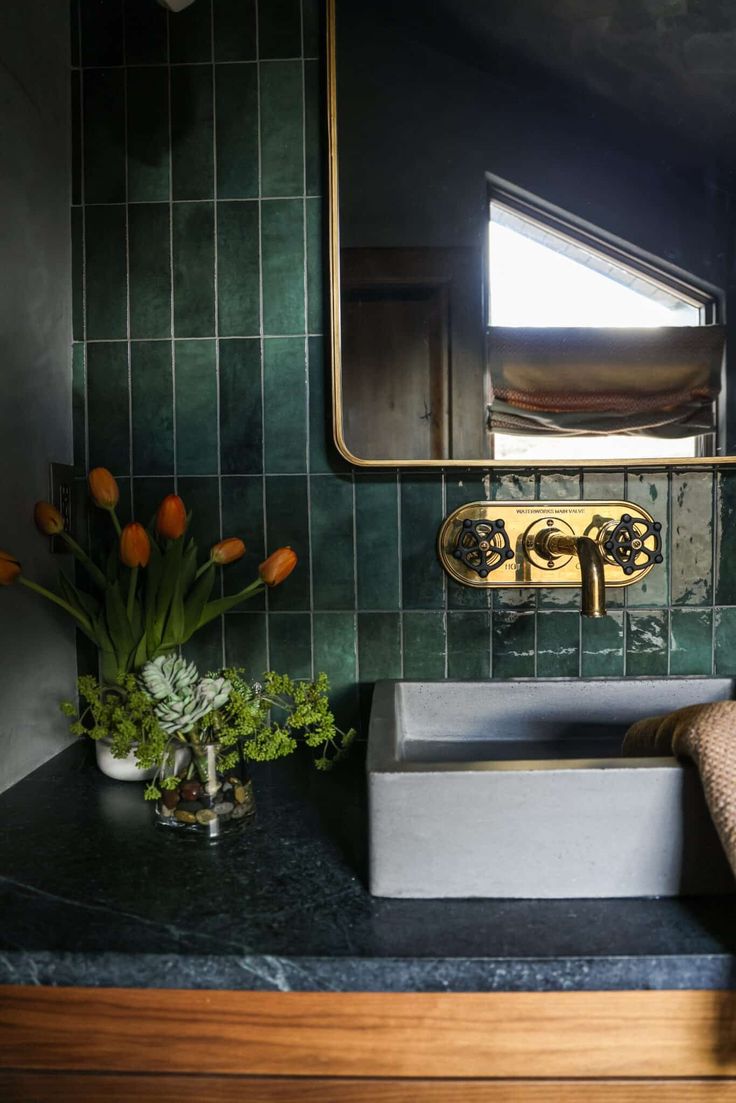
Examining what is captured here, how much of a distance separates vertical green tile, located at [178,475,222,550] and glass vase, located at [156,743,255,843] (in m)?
0.40

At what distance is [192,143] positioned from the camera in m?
1.23

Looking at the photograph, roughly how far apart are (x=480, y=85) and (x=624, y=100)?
21cm

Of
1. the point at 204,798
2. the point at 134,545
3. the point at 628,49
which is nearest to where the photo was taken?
the point at 204,798

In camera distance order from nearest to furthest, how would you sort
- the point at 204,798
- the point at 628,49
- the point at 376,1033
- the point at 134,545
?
the point at 376,1033 → the point at 204,798 → the point at 134,545 → the point at 628,49

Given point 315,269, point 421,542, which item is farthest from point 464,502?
point 315,269

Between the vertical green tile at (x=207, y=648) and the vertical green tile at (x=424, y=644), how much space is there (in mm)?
286

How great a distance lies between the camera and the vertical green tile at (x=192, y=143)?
123 cm

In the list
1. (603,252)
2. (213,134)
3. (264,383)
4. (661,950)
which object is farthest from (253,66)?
(661,950)

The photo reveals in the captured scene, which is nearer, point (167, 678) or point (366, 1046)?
point (366, 1046)

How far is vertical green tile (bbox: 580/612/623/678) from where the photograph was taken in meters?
1.23

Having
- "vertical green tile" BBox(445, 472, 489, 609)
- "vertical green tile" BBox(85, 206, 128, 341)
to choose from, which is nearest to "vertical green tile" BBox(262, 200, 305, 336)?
"vertical green tile" BBox(85, 206, 128, 341)

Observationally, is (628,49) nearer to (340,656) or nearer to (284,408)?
(284,408)

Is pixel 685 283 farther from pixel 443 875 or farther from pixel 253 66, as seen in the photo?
pixel 443 875

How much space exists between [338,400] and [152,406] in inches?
11.5
